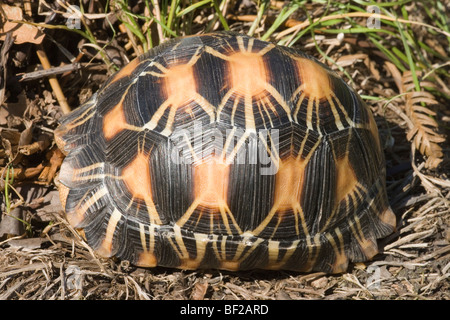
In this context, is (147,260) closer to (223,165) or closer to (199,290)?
(199,290)

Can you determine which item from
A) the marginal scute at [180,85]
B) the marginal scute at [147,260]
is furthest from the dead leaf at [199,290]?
the marginal scute at [180,85]

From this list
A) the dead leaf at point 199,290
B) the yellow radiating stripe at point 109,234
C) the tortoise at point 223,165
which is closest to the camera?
the tortoise at point 223,165

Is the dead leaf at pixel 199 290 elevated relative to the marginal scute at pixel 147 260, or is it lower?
lower

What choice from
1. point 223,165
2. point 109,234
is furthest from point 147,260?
point 223,165

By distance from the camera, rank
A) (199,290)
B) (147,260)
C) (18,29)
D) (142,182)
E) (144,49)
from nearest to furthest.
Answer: (142,182), (147,260), (199,290), (18,29), (144,49)

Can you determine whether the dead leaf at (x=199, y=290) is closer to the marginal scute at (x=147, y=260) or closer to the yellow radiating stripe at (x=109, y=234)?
the marginal scute at (x=147, y=260)

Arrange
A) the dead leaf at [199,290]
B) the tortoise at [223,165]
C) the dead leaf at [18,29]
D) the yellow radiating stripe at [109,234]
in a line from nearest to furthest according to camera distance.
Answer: the tortoise at [223,165] < the yellow radiating stripe at [109,234] < the dead leaf at [199,290] < the dead leaf at [18,29]

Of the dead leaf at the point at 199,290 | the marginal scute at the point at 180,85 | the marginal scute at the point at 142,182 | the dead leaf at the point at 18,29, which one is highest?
the dead leaf at the point at 18,29
